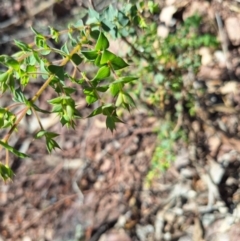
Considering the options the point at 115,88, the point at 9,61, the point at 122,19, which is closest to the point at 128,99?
the point at 115,88

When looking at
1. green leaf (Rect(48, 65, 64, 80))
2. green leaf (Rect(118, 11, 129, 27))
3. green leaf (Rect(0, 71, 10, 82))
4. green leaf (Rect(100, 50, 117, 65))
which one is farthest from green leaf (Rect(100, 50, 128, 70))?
green leaf (Rect(118, 11, 129, 27))

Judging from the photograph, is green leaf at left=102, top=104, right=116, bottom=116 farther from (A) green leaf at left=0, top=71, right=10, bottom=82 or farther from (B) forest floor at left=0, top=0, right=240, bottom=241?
(B) forest floor at left=0, top=0, right=240, bottom=241

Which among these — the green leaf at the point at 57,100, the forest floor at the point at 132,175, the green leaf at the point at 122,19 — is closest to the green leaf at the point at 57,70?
A: the green leaf at the point at 57,100

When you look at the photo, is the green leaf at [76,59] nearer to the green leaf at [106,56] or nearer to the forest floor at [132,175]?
the green leaf at [106,56]

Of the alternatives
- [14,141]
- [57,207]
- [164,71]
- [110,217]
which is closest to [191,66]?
[164,71]

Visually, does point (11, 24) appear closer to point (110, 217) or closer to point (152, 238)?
point (110, 217)

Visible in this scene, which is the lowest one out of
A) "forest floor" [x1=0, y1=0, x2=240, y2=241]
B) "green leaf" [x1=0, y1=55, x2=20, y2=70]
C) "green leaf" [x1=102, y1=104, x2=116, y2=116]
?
"forest floor" [x1=0, y1=0, x2=240, y2=241]

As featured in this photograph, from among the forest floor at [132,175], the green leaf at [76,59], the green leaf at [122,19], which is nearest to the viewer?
the green leaf at [76,59]

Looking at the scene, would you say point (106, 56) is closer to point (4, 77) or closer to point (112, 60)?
point (112, 60)
